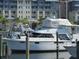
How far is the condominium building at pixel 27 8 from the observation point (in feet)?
414

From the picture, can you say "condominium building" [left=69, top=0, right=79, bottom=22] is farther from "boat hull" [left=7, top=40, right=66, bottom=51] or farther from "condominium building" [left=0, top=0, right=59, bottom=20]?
"boat hull" [left=7, top=40, right=66, bottom=51]

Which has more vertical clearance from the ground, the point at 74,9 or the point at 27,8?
the point at 27,8

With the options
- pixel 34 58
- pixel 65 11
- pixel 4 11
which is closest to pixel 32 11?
pixel 4 11

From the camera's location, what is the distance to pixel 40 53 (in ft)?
125

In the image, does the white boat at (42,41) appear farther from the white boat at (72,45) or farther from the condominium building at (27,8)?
the condominium building at (27,8)

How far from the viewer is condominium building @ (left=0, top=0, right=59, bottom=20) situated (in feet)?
414

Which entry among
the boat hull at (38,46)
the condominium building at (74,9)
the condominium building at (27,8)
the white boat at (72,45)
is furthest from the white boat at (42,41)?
the condominium building at (74,9)

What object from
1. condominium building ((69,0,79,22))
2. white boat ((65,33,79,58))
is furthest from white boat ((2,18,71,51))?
condominium building ((69,0,79,22))

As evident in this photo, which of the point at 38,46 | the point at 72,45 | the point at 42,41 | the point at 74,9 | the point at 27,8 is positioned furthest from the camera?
the point at 74,9

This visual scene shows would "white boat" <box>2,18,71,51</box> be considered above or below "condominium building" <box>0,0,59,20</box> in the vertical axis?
below

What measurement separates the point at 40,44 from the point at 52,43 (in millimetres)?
1422

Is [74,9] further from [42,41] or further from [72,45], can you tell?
[72,45]

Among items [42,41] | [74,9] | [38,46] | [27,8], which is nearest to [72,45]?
[42,41]

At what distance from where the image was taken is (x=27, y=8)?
12888 centimetres
